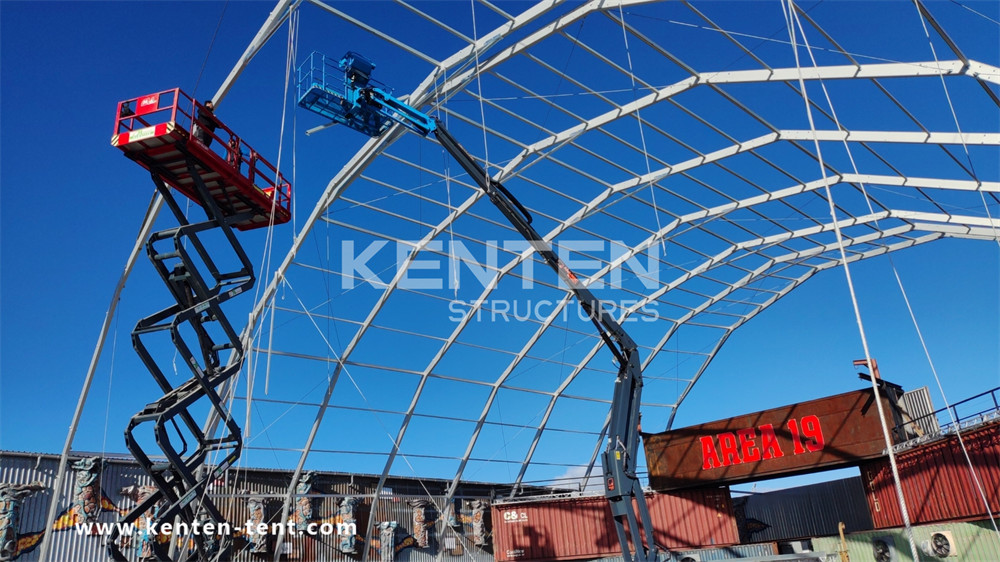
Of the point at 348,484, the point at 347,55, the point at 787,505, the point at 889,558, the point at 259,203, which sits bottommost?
the point at 889,558

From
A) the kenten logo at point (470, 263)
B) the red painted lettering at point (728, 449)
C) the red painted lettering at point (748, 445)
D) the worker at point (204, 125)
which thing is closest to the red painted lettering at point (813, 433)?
the red painted lettering at point (748, 445)

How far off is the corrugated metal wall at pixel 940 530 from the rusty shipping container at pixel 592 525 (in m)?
6.93

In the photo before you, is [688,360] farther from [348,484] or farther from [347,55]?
[347,55]

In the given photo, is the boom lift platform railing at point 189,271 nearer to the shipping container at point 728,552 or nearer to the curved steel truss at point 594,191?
the curved steel truss at point 594,191

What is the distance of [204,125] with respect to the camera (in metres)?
17.7

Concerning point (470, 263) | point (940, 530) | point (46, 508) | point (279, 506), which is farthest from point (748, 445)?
point (46, 508)

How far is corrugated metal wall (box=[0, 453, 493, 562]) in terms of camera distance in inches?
1018

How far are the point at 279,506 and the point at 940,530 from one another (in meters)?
26.8

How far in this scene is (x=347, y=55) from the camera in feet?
59.2

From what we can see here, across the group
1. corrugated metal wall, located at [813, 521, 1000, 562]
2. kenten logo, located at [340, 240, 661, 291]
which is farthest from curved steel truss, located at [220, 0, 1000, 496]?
corrugated metal wall, located at [813, 521, 1000, 562]

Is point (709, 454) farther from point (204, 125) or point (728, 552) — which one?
point (204, 125)

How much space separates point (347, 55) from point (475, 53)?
575 cm

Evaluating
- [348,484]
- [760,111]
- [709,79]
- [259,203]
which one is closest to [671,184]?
[760,111]

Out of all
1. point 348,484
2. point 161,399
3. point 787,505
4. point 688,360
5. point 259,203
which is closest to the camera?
point 161,399
